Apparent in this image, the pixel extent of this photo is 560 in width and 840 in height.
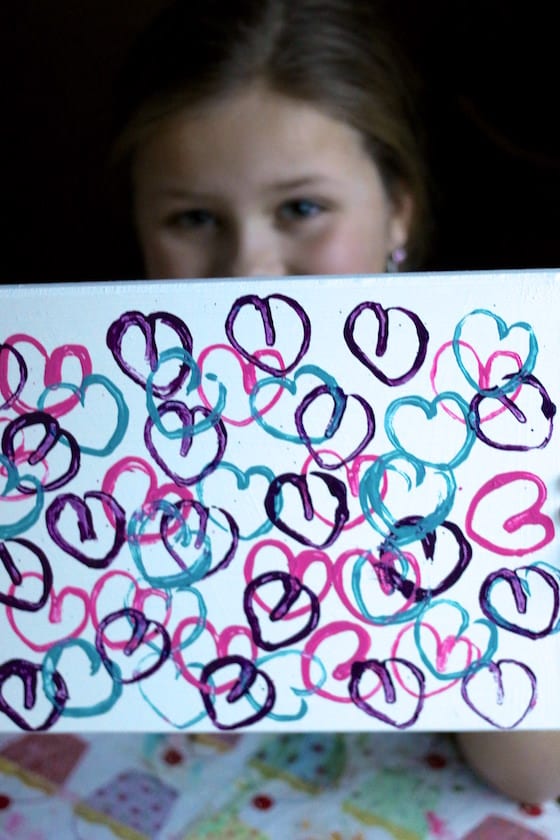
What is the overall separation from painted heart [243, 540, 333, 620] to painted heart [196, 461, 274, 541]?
1 cm

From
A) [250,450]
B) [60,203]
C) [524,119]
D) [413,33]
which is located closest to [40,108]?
[60,203]

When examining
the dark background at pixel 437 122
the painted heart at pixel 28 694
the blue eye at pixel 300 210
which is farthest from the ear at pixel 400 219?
the painted heart at pixel 28 694

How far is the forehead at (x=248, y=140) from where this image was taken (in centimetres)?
75

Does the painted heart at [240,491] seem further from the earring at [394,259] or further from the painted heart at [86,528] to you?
the earring at [394,259]

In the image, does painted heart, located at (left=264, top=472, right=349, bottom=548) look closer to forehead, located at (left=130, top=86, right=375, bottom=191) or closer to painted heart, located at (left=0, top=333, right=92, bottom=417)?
painted heart, located at (left=0, top=333, right=92, bottom=417)

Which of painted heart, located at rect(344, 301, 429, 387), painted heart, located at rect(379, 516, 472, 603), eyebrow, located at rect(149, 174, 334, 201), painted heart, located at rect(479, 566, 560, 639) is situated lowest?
painted heart, located at rect(479, 566, 560, 639)

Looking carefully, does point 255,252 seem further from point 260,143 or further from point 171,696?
point 171,696

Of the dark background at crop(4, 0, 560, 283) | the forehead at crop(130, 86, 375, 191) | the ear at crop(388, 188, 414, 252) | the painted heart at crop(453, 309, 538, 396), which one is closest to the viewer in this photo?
the painted heart at crop(453, 309, 538, 396)

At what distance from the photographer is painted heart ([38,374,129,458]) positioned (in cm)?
44

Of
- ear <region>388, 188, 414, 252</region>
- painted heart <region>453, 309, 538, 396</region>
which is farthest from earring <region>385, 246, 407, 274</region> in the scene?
painted heart <region>453, 309, 538, 396</region>

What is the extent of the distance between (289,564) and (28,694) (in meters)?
0.16

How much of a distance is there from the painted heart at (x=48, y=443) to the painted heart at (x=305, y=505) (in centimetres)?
10

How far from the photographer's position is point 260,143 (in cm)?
75

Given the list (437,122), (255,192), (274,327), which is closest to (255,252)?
(255,192)
